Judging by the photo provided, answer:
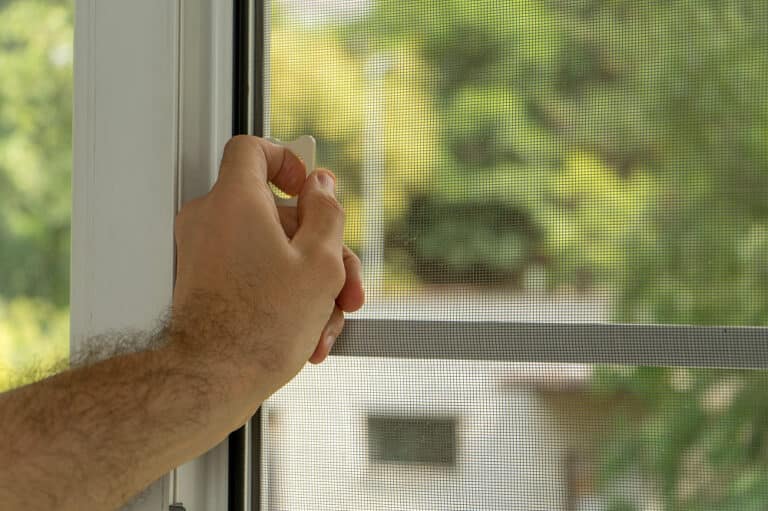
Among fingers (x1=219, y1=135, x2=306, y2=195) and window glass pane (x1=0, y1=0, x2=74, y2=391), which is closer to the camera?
fingers (x1=219, y1=135, x2=306, y2=195)

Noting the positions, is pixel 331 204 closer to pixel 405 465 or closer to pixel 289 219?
pixel 289 219

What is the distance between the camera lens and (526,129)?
841 millimetres

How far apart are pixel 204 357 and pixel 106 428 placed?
0.35 ft

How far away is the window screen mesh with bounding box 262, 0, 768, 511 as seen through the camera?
2.60 feet

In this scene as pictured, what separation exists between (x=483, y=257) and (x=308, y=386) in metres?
0.24

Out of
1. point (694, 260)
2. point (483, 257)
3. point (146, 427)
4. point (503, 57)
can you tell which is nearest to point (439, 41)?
point (503, 57)

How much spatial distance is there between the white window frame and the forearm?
124 millimetres

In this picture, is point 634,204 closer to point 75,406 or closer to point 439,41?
point 439,41

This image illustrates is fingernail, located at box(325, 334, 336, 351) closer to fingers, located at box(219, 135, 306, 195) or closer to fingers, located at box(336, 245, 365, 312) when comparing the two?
fingers, located at box(336, 245, 365, 312)

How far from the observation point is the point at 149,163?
0.90 m

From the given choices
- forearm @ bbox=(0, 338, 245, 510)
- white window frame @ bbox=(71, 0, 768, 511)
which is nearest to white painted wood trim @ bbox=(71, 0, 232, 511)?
white window frame @ bbox=(71, 0, 768, 511)

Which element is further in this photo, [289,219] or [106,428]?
[289,219]

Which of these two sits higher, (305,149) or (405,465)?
(305,149)

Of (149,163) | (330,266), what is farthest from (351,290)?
(149,163)
